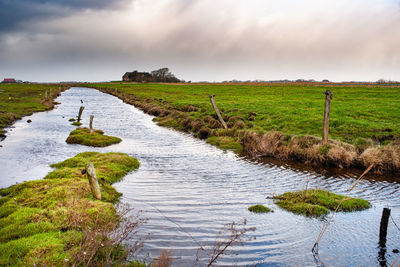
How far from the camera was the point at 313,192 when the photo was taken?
14.0 m

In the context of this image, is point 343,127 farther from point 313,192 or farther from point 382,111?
point 313,192

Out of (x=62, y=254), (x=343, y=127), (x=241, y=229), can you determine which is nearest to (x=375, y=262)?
(x=241, y=229)

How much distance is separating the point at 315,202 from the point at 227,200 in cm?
386

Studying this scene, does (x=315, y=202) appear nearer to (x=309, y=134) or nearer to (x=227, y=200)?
(x=227, y=200)

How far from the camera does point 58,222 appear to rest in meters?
9.89

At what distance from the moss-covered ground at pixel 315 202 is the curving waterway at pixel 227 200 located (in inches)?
16.8

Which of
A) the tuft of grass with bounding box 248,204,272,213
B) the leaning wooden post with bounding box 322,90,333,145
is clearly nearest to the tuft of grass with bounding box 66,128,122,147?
the tuft of grass with bounding box 248,204,272,213

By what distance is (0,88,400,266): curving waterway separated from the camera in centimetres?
958

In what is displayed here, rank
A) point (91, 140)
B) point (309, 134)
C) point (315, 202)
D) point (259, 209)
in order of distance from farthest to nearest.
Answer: point (91, 140) < point (309, 134) < point (315, 202) < point (259, 209)

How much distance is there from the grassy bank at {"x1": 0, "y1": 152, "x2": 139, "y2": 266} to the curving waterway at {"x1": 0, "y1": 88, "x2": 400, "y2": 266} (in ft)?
5.12

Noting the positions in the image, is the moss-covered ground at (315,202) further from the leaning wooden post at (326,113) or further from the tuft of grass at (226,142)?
the tuft of grass at (226,142)

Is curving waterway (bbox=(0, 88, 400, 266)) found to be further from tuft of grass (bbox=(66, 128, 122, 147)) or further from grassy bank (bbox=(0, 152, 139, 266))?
grassy bank (bbox=(0, 152, 139, 266))

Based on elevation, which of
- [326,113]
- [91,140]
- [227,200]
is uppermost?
[326,113]

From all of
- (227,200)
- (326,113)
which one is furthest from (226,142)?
(227,200)
